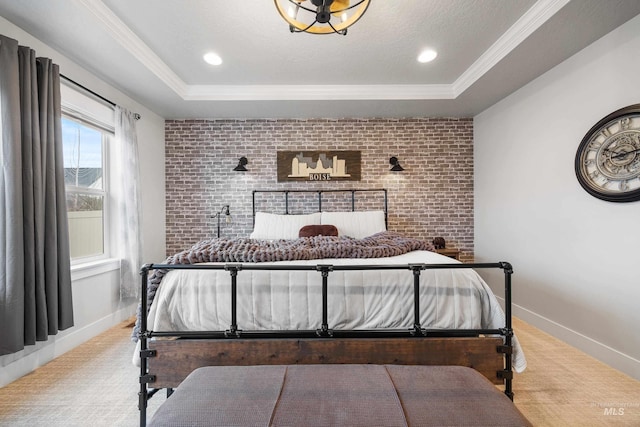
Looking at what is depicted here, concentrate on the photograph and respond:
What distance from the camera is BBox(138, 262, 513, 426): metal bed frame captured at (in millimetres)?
1481

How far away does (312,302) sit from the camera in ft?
5.19

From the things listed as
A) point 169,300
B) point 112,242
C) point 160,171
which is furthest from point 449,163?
point 112,242

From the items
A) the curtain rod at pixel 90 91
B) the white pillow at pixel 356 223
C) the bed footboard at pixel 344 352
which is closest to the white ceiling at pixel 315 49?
the curtain rod at pixel 90 91

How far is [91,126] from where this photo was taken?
276cm

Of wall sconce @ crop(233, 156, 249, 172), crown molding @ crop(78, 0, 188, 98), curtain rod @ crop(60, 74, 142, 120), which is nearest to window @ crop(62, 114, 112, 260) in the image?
curtain rod @ crop(60, 74, 142, 120)

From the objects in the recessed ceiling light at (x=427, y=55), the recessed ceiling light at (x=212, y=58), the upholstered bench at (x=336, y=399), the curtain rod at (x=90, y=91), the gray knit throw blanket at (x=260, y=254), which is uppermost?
the recessed ceiling light at (x=212, y=58)

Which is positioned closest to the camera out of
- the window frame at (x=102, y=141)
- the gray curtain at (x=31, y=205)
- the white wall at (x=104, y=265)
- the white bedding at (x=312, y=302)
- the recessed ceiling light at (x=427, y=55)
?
the white bedding at (x=312, y=302)

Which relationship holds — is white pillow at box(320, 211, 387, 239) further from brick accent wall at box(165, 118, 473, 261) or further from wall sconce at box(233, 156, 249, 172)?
wall sconce at box(233, 156, 249, 172)

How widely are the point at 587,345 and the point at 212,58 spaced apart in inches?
167

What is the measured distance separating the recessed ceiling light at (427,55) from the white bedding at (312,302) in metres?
2.19

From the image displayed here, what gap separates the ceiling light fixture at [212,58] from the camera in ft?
8.72

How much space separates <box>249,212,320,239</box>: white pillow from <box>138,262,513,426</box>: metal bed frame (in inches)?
71.0

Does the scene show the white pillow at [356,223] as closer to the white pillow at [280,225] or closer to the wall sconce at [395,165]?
the white pillow at [280,225]

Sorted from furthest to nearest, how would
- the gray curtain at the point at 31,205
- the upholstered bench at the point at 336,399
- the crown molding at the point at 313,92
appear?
1. the crown molding at the point at 313,92
2. the gray curtain at the point at 31,205
3. the upholstered bench at the point at 336,399
